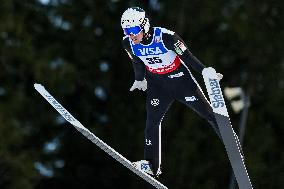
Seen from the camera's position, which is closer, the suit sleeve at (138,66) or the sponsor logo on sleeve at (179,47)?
the sponsor logo on sleeve at (179,47)

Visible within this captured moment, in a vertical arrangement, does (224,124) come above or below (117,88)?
above

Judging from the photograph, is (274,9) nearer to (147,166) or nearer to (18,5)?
(18,5)

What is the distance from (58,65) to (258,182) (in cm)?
565

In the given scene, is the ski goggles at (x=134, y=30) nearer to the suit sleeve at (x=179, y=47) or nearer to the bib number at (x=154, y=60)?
the suit sleeve at (x=179, y=47)

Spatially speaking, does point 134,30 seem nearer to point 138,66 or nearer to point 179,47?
point 179,47

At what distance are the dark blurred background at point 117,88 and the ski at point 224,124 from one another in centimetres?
1079

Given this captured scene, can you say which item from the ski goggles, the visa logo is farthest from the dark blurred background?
the ski goggles

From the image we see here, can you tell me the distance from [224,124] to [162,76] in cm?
78

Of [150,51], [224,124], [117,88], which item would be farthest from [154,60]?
Result: [117,88]

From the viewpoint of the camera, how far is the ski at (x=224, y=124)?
6.45 m

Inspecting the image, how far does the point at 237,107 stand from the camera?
1969 cm

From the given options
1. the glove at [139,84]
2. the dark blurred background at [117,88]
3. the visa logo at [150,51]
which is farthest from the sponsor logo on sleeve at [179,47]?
the dark blurred background at [117,88]

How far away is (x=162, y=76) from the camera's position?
7.01 m

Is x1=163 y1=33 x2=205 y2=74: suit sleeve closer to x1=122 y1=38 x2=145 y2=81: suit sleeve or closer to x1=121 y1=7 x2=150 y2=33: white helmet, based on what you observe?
x1=121 y1=7 x2=150 y2=33: white helmet
